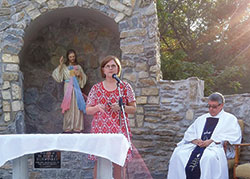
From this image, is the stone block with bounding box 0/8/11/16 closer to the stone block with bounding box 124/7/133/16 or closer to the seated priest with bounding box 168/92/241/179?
the stone block with bounding box 124/7/133/16

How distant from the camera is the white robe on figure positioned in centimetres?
391

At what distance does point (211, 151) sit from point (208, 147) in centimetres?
11

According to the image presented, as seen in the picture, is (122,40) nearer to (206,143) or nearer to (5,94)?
(5,94)

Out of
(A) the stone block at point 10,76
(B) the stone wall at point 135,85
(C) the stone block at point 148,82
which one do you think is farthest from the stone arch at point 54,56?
(C) the stone block at point 148,82

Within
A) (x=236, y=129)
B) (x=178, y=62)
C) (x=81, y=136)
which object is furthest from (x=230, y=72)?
(x=81, y=136)

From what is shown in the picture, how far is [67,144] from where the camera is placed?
114 inches

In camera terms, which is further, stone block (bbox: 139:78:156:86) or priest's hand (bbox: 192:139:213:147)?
stone block (bbox: 139:78:156:86)

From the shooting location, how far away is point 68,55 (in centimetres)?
602

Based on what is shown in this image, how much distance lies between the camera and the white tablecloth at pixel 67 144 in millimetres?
2881

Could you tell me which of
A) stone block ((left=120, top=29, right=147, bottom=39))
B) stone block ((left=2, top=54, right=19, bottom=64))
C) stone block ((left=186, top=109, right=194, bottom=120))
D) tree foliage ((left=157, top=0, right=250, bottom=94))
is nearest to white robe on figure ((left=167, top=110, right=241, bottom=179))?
stone block ((left=186, top=109, right=194, bottom=120))

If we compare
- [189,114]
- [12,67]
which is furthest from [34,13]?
[189,114]

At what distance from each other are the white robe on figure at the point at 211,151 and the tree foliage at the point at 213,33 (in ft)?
16.5

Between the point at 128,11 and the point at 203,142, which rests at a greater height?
the point at 128,11

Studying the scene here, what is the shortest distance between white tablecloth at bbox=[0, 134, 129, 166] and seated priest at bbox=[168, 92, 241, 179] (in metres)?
1.38
